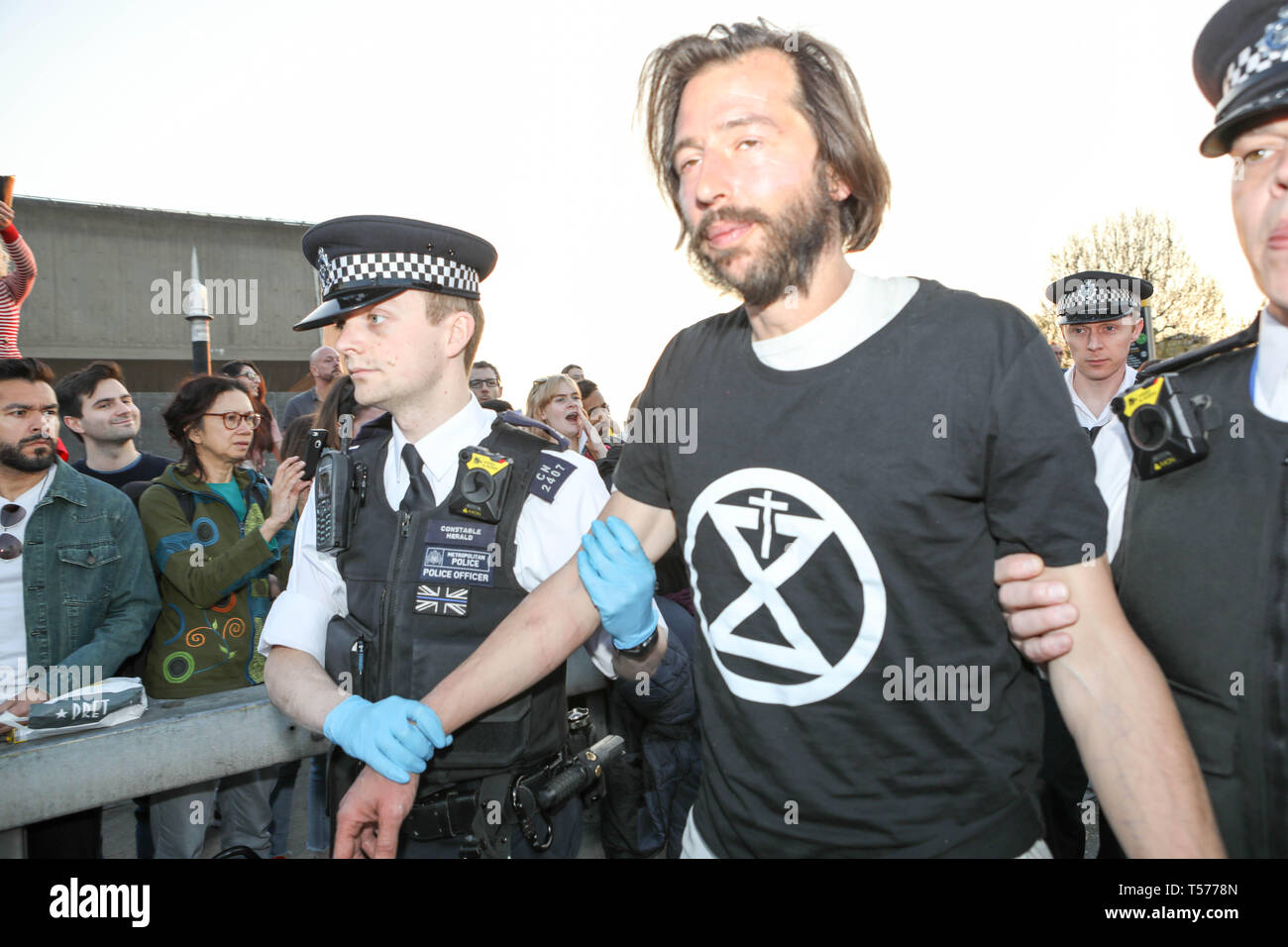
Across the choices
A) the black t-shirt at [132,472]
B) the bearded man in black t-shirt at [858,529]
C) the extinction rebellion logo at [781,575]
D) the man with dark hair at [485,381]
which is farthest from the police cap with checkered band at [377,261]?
the man with dark hair at [485,381]

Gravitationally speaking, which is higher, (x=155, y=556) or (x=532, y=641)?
(x=155, y=556)

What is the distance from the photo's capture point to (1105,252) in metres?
28.4

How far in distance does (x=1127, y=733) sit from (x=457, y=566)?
1.57 m

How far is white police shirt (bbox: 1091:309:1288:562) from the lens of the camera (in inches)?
57.7

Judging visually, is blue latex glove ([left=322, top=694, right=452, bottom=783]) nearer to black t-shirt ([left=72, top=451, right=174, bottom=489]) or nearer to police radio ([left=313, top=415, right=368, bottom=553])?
police radio ([left=313, top=415, right=368, bottom=553])

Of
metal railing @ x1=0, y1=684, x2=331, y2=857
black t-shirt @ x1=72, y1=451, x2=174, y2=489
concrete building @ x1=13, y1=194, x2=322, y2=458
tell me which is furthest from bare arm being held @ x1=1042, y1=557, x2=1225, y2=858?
concrete building @ x1=13, y1=194, x2=322, y2=458

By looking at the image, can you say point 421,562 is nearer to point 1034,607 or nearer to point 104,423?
point 1034,607

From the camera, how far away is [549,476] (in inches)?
92.2

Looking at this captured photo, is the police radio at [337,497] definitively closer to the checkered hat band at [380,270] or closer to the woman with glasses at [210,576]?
the checkered hat band at [380,270]

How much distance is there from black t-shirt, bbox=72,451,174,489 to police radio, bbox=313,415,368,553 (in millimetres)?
2620

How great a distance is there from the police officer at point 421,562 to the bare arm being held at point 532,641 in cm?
8

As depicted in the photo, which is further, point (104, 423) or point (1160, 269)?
point (1160, 269)

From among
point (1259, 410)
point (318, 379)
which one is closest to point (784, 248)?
Answer: point (1259, 410)
